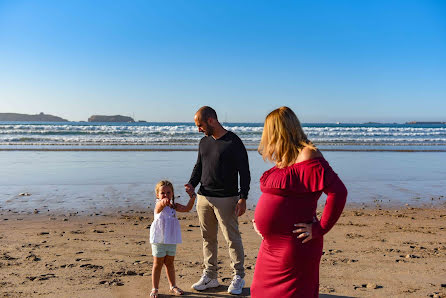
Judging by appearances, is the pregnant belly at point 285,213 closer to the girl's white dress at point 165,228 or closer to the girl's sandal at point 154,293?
the girl's white dress at point 165,228

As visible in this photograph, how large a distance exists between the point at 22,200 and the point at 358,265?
22.4ft

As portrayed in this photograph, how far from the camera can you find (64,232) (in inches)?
247

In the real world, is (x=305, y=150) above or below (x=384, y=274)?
above

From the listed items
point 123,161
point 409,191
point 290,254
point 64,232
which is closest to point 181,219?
point 64,232

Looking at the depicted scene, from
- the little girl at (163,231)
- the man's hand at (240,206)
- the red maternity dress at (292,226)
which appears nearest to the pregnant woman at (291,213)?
the red maternity dress at (292,226)

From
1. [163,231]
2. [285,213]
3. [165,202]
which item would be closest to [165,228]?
[163,231]

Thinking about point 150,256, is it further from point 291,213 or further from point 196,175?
point 291,213

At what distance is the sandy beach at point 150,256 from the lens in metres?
4.30

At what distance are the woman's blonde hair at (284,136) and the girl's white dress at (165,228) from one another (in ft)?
5.68

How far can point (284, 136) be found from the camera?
8.27 feet

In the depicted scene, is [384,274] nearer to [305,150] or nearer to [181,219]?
Answer: [305,150]

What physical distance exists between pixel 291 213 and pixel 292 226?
79 mm

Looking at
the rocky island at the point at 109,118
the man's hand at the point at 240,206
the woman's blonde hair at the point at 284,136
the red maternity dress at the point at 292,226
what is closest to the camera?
the red maternity dress at the point at 292,226

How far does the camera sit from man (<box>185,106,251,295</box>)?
415cm
